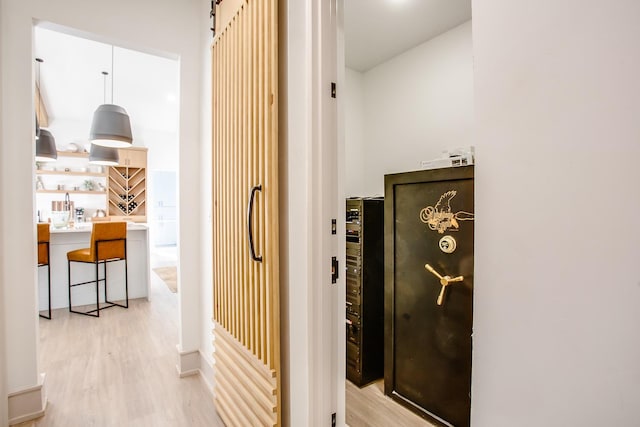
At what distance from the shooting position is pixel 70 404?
2004mm

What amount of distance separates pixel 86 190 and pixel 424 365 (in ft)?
26.1

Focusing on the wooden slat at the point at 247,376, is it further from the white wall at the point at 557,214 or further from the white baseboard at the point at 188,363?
the white wall at the point at 557,214

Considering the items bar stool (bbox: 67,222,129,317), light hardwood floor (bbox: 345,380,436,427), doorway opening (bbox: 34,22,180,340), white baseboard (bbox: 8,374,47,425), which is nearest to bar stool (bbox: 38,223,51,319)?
bar stool (bbox: 67,222,129,317)

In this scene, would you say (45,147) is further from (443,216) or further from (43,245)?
(443,216)

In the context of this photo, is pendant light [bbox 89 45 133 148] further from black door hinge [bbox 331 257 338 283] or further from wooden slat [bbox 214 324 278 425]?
black door hinge [bbox 331 257 338 283]

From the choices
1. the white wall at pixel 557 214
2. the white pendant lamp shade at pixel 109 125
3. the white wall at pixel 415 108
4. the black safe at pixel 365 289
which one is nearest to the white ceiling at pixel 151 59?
the white wall at pixel 415 108

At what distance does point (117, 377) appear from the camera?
2.34 meters

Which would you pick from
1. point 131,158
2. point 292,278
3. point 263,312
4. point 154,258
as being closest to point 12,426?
point 263,312

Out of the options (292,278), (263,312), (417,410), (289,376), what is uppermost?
(292,278)

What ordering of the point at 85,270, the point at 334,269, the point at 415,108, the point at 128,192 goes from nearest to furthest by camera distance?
the point at 334,269 → the point at 415,108 → the point at 85,270 → the point at 128,192

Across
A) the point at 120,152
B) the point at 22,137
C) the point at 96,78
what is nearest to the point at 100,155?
the point at 96,78

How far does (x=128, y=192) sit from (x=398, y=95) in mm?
7149

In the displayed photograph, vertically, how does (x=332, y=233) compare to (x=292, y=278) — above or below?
above

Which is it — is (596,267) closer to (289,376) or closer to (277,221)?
(277,221)
